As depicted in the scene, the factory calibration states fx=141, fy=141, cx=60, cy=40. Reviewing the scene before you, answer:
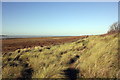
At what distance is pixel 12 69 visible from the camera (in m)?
9.89

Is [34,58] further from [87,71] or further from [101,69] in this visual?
[101,69]

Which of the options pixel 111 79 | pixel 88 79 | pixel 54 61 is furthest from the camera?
pixel 54 61

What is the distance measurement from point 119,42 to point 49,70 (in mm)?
5195

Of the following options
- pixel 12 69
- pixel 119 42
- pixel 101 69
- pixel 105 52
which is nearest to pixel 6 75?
pixel 12 69

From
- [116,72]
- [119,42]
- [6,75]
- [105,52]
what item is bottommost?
[6,75]

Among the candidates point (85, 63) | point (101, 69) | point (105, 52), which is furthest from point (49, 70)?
point (105, 52)

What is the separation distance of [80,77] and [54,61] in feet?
8.95

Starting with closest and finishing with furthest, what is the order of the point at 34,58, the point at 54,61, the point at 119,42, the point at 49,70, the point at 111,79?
the point at 111,79 < the point at 49,70 < the point at 119,42 < the point at 54,61 < the point at 34,58

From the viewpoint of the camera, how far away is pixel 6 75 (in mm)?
9258

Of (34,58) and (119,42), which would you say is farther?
(34,58)

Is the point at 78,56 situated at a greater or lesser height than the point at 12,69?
greater

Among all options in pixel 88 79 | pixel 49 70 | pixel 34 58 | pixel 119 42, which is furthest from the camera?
pixel 34 58

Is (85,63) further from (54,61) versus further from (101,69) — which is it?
(54,61)

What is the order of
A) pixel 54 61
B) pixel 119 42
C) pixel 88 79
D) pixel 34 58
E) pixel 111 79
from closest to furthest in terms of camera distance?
1. pixel 111 79
2. pixel 88 79
3. pixel 119 42
4. pixel 54 61
5. pixel 34 58
